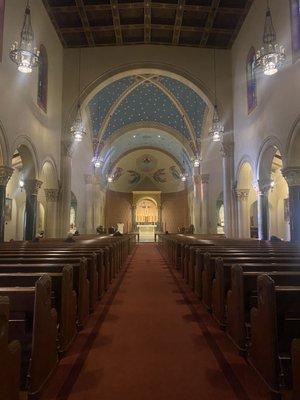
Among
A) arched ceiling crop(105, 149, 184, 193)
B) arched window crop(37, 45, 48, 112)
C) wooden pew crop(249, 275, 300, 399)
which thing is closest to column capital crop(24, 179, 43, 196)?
arched window crop(37, 45, 48, 112)

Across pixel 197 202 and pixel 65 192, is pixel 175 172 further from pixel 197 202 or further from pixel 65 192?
pixel 65 192

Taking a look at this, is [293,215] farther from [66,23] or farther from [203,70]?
[66,23]

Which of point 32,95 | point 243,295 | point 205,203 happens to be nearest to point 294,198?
point 243,295

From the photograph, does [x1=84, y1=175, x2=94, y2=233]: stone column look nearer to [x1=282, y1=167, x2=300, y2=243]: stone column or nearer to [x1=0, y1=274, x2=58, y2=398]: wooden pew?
[x1=282, y1=167, x2=300, y2=243]: stone column

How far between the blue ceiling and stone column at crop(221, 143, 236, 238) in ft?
15.7

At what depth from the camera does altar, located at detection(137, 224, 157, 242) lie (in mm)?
28663

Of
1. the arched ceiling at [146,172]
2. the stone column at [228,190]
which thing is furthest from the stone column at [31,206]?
the arched ceiling at [146,172]

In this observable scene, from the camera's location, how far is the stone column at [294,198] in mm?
9172

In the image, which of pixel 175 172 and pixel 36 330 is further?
pixel 175 172

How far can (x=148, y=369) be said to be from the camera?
8.86 ft

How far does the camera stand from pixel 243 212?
1359 cm

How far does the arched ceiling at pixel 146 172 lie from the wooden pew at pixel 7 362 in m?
26.1

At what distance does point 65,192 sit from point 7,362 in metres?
12.3

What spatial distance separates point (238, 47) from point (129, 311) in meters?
12.7
